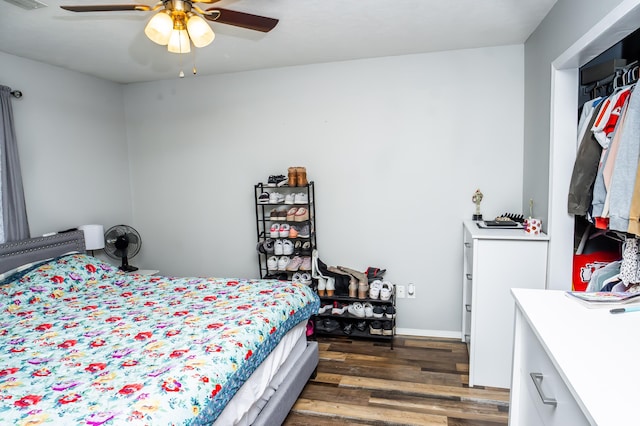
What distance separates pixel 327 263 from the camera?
3.66 metres

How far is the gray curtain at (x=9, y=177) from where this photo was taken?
284cm

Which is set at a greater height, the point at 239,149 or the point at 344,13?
the point at 344,13

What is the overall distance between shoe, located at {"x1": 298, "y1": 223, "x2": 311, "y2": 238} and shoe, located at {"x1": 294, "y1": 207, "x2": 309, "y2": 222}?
0.10 meters

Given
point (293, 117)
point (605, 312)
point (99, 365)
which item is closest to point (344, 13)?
point (293, 117)

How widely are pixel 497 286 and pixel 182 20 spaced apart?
7.88ft

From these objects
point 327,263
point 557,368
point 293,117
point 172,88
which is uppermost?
point 172,88

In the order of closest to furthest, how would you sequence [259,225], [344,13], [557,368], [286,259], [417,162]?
[557,368] < [344,13] < [417,162] < [286,259] < [259,225]

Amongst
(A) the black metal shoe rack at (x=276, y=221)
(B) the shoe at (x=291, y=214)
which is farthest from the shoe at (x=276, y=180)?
(B) the shoe at (x=291, y=214)

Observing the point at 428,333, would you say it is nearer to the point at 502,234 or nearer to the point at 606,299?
the point at 502,234

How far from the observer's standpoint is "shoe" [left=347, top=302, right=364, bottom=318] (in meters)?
3.27

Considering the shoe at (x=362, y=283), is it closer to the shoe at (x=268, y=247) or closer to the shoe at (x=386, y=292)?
the shoe at (x=386, y=292)

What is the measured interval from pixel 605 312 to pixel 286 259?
8.63 feet

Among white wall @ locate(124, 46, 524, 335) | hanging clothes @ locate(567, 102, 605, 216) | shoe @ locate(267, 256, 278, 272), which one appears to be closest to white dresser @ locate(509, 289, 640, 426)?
hanging clothes @ locate(567, 102, 605, 216)

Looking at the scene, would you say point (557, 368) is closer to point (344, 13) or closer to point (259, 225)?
point (344, 13)
